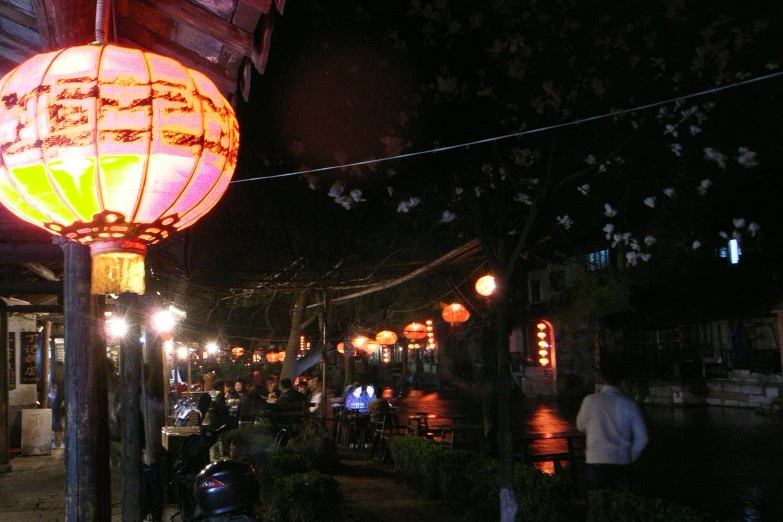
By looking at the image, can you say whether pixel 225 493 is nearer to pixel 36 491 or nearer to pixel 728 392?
pixel 36 491

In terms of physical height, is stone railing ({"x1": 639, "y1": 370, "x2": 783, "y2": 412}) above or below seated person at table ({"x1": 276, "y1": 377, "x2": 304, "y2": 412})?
below

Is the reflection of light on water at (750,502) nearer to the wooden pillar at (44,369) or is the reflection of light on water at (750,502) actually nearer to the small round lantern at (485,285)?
the small round lantern at (485,285)

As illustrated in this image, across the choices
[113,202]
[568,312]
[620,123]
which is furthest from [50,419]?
[568,312]

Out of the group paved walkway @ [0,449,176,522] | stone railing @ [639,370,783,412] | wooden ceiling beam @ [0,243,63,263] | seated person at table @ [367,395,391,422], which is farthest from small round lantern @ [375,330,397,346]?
wooden ceiling beam @ [0,243,63,263]

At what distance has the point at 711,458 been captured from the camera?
58.8 ft

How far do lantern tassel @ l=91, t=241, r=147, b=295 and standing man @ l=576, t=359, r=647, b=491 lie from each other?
5.34 metres

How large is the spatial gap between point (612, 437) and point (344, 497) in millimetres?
6146

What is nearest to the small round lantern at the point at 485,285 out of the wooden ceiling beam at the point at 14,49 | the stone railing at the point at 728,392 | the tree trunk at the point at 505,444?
the tree trunk at the point at 505,444

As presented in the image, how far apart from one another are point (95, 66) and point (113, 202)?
0.71m

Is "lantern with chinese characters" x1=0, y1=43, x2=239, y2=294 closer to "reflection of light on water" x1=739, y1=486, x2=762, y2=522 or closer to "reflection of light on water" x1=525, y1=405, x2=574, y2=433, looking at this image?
"reflection of light on water" x1=739, y1=486, x2=762, y2=522

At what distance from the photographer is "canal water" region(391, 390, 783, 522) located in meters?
13.0

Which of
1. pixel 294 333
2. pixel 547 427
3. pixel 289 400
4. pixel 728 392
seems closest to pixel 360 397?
pixel 289 400

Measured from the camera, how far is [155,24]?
5.67 meters

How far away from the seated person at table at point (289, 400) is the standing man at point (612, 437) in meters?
10.8
